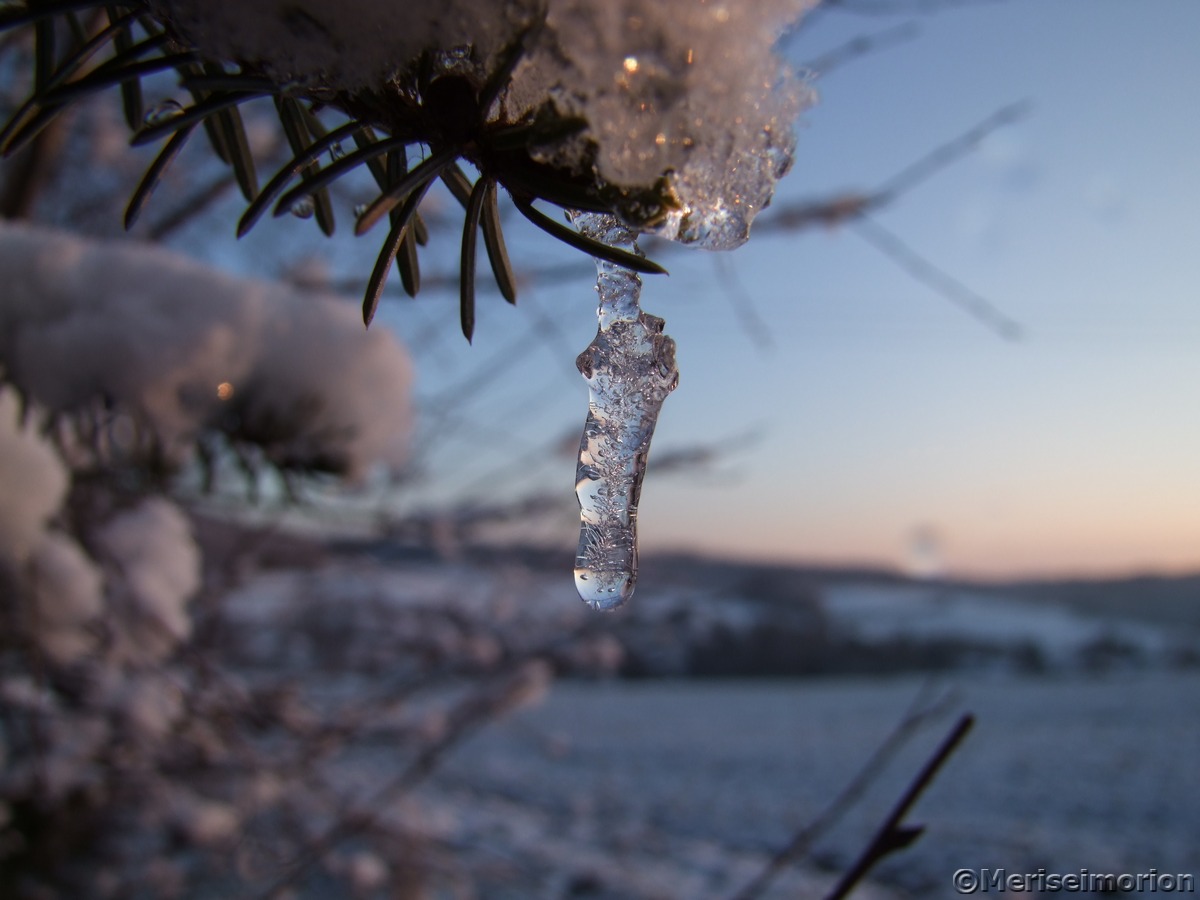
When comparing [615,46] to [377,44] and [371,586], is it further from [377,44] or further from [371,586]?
[371,586]

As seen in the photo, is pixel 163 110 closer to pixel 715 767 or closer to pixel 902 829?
pixel 902 829

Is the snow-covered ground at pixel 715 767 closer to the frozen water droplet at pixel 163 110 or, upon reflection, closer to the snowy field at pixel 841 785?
the snowy field at pixel 841 785

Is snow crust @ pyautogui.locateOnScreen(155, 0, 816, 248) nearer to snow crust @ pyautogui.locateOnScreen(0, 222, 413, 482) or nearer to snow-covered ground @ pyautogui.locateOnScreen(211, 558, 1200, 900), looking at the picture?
snow crust @ pyautogui.locateOnScreen(0, 222, 413, 482)

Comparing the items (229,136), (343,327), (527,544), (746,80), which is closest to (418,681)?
(527,544)

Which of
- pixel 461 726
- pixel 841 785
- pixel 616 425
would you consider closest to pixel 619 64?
pixel 616 425

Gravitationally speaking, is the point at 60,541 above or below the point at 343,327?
below

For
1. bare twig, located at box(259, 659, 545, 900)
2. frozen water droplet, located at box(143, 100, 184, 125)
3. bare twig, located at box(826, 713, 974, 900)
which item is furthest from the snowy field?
frozen water droplet, located at box(143, 100, 184, 125)
